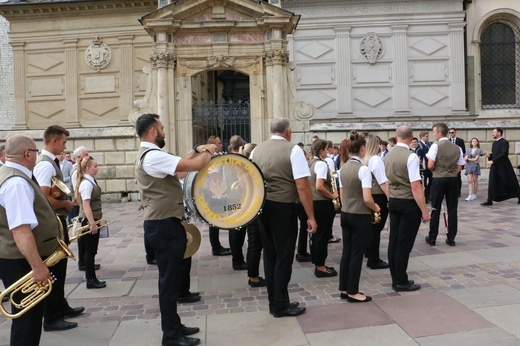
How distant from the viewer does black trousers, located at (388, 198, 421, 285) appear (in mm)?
6559

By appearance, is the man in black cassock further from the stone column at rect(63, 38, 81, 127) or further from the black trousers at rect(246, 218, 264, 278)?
the stone column at rect(63, 38, 81, 127)

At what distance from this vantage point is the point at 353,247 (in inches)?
243

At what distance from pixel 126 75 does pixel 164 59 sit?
31.1ft

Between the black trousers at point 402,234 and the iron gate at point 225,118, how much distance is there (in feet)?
33.0

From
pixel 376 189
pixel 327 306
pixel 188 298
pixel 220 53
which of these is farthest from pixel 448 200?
pixel 220 53

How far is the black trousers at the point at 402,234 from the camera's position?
6.56 metres

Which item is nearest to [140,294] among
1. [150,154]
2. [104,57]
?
[150,154]

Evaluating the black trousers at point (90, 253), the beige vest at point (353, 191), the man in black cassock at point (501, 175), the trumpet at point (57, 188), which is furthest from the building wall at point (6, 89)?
the beige vest at point (353, 191)

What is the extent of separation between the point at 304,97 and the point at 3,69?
1548 centimetres

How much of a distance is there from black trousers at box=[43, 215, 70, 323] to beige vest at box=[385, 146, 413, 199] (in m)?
4.16

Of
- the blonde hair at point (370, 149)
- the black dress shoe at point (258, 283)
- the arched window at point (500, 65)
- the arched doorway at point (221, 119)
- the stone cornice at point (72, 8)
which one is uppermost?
the stone cornice at point (72, 8)

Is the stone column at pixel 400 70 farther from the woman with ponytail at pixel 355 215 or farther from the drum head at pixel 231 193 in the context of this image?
the drum head at pixel 231 193

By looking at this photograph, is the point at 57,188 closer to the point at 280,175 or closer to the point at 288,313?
the point at 280,175

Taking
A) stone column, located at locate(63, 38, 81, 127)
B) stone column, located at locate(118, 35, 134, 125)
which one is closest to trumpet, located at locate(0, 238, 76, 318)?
stone column, located at locate(118, 35, 134, 125)
